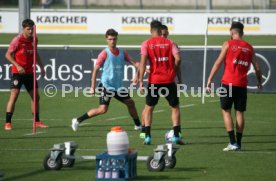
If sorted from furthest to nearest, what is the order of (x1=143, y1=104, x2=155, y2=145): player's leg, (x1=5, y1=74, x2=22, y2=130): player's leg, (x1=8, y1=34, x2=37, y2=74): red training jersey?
(x1=5, y1=74, x2=22, y2=130): player's leg
(x1=8, y1=34, x2=37, y2=74): red training jersey
(x1=143, y1=104, x2=155, y2=145): player's leg

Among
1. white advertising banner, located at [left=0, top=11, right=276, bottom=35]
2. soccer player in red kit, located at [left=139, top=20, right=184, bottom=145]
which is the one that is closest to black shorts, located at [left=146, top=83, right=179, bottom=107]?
soccer player in red kit, located at [left=139, top=20, right=184, bottom=145]

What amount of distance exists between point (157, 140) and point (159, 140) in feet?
0.13

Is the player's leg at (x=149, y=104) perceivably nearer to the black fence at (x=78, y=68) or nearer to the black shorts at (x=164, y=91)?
the black shorts at (x=164, y=91)

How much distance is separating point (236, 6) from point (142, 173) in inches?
1878

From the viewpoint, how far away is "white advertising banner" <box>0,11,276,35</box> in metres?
49.2

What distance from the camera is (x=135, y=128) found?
64.5ft

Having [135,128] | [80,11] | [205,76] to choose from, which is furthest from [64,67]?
[80,11]

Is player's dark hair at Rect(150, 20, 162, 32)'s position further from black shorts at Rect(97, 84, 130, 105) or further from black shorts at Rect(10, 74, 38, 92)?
black shorts at Rect(10, 74, 38, 92)

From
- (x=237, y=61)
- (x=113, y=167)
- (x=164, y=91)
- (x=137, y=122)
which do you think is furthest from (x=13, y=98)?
(x=113, y=167)

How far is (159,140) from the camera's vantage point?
18062mm

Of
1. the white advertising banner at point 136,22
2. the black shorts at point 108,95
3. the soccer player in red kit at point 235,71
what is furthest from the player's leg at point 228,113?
the white advertising banner at point 136,22

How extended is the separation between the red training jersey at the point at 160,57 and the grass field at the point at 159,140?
1192 mm

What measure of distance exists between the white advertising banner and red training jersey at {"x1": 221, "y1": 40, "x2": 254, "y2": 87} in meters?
32.3

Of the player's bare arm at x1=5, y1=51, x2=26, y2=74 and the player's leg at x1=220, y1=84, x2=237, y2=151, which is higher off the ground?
the player's bare arm at x1=5, y1=51, x2=26, y2=74
